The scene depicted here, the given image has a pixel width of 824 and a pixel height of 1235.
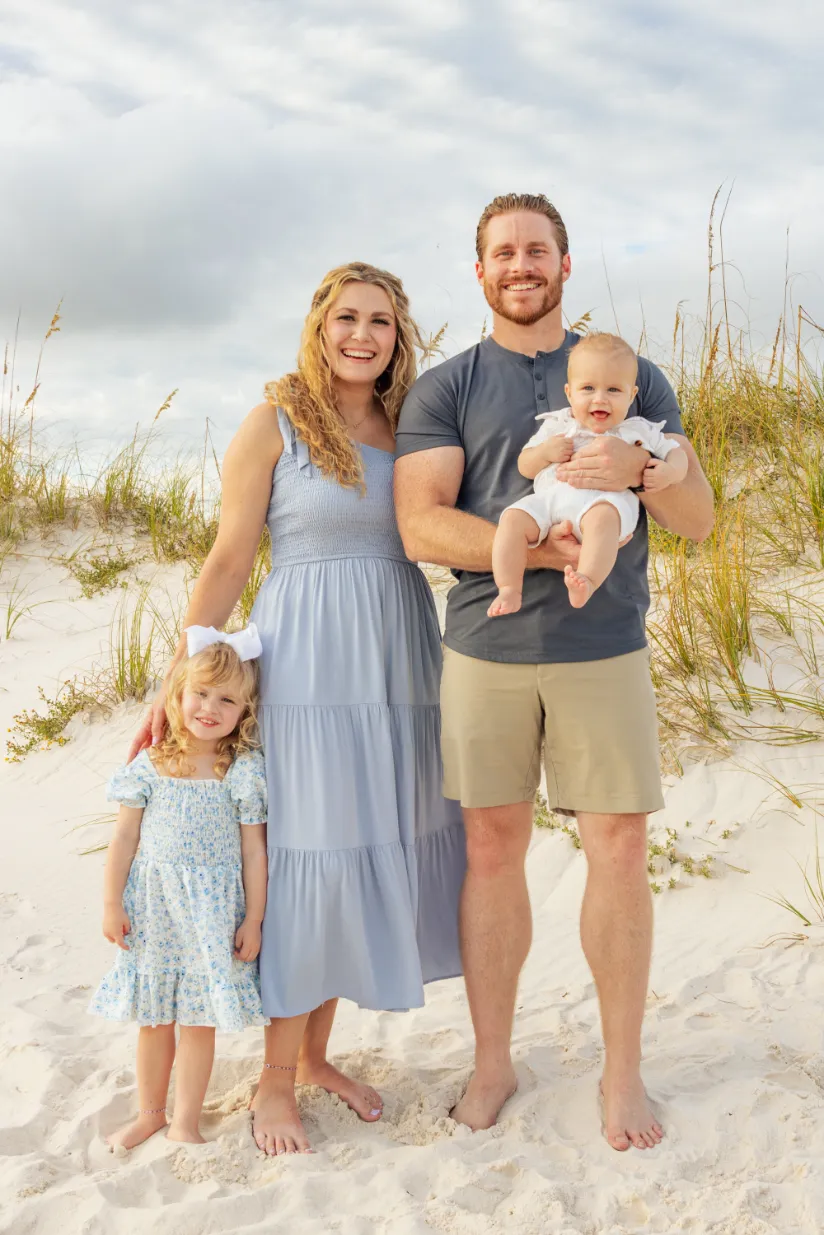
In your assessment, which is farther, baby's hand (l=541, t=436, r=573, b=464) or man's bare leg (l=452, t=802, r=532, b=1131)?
man's bare leg (l=452, t=802, r=532, b=1131)

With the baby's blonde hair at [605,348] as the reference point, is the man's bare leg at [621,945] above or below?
below

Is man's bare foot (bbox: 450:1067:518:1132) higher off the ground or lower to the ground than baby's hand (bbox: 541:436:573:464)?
lower

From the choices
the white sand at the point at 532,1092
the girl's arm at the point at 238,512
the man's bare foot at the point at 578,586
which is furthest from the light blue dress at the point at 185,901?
the man's bare foot at the point at 578,586

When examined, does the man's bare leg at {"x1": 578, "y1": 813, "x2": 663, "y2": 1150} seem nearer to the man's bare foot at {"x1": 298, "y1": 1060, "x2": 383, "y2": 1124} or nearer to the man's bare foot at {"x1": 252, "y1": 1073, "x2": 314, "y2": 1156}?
the man's bare foot at {"x1": 298, "y1": 1060, "x2": 383, "y2": 1124}

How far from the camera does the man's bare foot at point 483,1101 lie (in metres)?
3.01

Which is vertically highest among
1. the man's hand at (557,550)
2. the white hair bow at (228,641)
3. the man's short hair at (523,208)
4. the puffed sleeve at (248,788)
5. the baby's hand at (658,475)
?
the man's short hair at (523,208)

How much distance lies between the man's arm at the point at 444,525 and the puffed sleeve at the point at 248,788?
0.72 meters

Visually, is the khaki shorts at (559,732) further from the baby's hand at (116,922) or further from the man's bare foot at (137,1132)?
the man's bare foot at (137,1132)

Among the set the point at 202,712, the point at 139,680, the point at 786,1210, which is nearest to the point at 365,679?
the point at 202,712

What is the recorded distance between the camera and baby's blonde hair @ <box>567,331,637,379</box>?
2682 millimetres

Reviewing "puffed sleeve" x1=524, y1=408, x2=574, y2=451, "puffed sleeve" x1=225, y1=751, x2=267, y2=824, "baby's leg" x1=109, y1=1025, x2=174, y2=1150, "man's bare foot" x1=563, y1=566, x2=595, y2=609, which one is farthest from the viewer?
"baby's leg" x1=109, y1=1025, x2=174, y2=1150

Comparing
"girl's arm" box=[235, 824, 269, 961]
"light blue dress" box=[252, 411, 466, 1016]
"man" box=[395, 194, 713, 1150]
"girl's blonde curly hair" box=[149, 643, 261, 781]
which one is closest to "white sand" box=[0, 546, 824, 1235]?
"man" box=[395, 194, 713, 1150]

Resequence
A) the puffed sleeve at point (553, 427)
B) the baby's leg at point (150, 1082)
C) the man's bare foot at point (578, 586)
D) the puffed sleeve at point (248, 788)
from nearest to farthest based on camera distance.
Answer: the man's bare foot at point (578, 586) < the puffed sleeve at point (553, 427) < the puffed sleeve at point (248, 788) < the baby's leg at point (150, 1082)

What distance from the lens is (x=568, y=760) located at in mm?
2906
